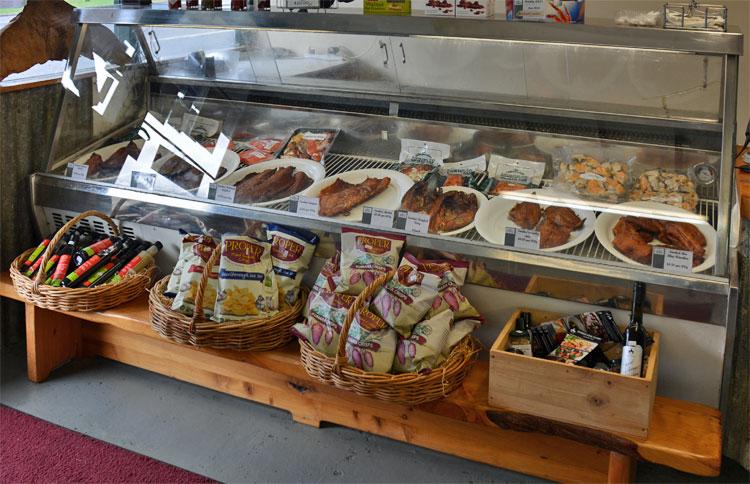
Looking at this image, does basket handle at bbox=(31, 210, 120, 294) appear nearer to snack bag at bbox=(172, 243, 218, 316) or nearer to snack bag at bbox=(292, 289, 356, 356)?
snack bag at bbox=(172, 243, 218, 316)

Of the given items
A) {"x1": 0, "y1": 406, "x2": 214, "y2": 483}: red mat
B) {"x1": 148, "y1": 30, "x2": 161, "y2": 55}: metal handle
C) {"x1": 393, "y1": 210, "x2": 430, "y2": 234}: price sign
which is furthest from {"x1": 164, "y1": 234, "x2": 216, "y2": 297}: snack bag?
{"x1": 148, "y1": 30, "x2": 161, "y2": 55}: metal handle

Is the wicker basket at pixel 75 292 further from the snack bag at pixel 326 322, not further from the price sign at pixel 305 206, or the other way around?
the snack bag at pixel 326 322

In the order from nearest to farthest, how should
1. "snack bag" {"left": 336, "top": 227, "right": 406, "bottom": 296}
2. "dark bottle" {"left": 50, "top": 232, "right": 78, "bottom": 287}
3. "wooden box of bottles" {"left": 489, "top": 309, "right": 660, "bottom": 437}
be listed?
"wooden box of bottles" {"left": 489, "top": 309, "right": 660, "bottom": 437} → "snack bag" {"left": 336, "top": 227, "right": 406, "bottom": 296} → "dark bottle" {"left": 50, "top": 232, "right": 78, "bottom": 287}

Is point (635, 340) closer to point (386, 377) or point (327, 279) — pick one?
point (386, 377)

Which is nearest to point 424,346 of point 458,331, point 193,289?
point 458,331

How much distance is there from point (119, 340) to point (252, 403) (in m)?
0.71

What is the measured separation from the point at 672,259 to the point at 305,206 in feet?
4.32

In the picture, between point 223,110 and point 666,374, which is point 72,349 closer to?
point 223,110

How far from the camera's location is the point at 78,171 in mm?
3252

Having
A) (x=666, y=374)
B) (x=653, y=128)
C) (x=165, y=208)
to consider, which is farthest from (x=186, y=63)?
(x=666, y=374)

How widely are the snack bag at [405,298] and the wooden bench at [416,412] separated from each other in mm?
281

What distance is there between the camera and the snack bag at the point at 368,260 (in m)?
2.58

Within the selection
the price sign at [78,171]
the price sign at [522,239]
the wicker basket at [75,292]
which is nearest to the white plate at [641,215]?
the price sign at [522,239]

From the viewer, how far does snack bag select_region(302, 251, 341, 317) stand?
8.70 feet
